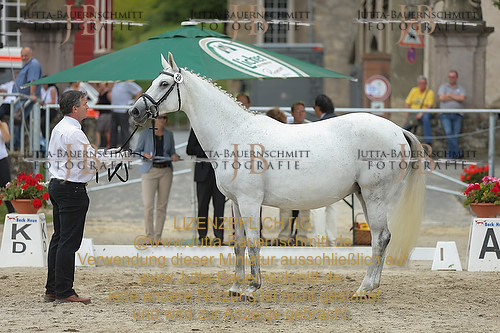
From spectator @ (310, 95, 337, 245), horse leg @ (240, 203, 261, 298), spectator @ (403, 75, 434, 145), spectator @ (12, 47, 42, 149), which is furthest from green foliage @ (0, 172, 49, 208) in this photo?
spectator @ (403, 75, 434, 145)

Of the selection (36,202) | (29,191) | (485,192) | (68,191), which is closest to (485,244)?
(485,192)

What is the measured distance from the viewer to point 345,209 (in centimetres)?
1442

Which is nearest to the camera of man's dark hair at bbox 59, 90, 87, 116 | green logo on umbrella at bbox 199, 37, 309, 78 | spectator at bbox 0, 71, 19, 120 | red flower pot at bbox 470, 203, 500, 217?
man's dark hair at bbox 59, 90, 87, 116

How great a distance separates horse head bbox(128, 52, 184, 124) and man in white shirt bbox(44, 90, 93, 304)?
0.54m

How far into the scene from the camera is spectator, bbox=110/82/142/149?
16281 millimetres

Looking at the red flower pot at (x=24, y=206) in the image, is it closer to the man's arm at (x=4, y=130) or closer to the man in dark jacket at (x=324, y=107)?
the man's arm at (x=4, y=130)

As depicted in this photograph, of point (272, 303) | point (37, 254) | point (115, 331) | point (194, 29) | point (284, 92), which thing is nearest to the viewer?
point (115, 331)

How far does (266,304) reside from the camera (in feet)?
25.4

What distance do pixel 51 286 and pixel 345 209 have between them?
7.43 m

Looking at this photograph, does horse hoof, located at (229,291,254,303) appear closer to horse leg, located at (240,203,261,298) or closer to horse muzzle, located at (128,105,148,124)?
horse leg, located at (240,203,261,298)

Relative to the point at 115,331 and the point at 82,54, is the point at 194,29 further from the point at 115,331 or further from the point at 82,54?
the point at 82,54

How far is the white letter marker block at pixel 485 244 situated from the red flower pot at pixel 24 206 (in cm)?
479

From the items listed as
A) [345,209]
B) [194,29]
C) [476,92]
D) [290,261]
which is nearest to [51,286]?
[290,261]

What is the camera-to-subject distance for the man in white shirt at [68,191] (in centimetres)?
752
